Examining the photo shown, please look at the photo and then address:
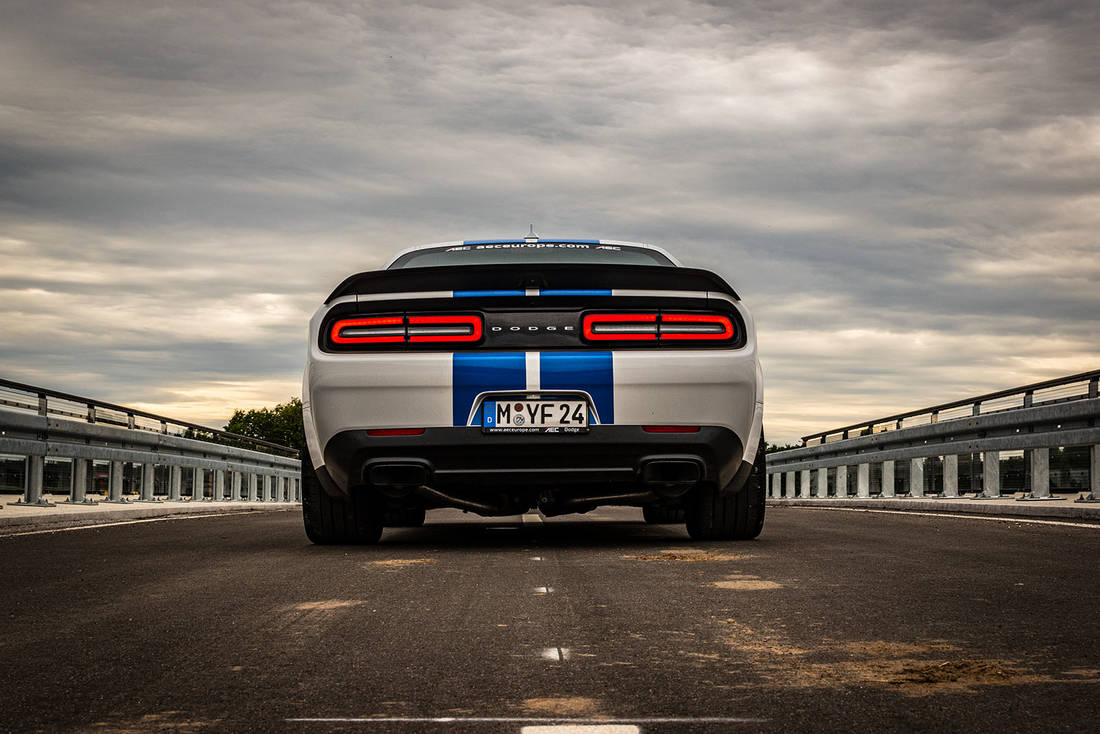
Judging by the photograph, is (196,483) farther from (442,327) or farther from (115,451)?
(442,327)

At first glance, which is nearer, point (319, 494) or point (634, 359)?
point (634, 359)

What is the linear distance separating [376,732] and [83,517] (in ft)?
26.3

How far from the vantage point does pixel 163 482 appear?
1349 cm

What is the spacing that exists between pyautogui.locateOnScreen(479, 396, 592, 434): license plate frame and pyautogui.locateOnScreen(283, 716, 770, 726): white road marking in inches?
130

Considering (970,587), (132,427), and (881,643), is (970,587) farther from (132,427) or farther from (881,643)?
(132,427)

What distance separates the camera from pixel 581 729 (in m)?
2.53

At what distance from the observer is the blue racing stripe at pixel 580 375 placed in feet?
19.4

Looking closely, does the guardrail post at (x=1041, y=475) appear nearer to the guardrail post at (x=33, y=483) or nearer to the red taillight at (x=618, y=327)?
the red taillight at (x=618, y=327)

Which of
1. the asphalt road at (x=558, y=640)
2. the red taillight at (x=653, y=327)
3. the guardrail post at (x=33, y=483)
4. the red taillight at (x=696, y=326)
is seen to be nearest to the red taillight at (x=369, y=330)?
the red taillight at (x=653, y=327)

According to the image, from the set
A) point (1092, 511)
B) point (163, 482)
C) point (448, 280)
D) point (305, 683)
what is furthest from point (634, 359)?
point (163, 482)

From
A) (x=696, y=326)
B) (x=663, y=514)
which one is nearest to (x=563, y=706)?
(x=696, y=326)

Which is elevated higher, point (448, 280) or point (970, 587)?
point (448, 280)

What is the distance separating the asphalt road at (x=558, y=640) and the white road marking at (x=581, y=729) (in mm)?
11

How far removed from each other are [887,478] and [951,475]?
1.93 meters
